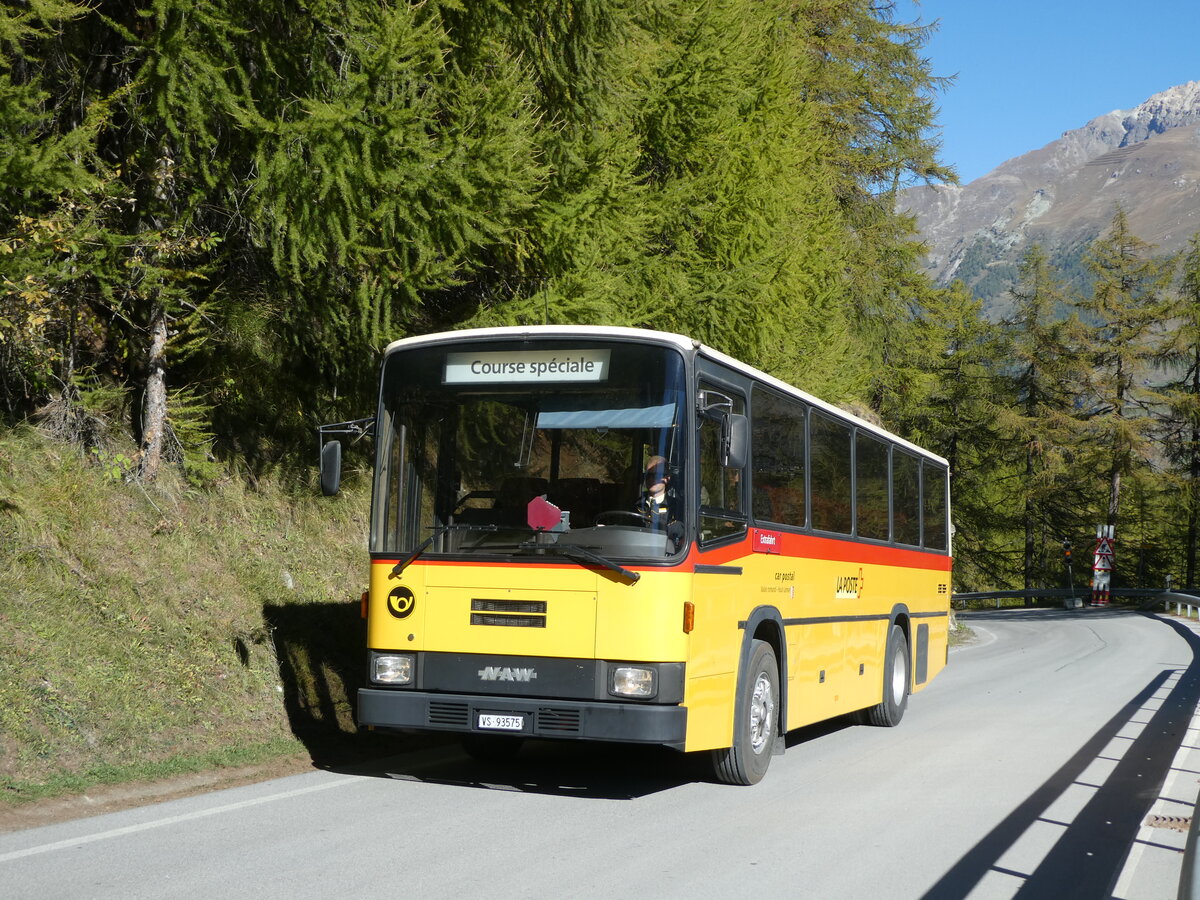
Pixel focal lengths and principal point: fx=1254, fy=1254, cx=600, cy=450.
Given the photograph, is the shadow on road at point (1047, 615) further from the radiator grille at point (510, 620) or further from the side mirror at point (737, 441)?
the radiator grille at point (510, 620)

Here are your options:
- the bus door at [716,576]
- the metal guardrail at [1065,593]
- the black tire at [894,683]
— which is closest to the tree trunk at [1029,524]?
the metal guardrail at [1065,593]

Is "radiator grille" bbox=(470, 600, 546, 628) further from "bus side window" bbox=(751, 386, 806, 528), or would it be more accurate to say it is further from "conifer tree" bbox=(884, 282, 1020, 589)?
"conifer tree" bbox=(884, 282, 1020, 589)

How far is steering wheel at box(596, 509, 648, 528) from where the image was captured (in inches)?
325

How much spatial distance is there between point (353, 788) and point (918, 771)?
4521 millimetres

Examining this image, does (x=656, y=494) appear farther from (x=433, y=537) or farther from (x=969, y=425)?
Result: (x=969, y=425)

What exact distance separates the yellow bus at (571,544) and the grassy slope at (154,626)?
192 cm

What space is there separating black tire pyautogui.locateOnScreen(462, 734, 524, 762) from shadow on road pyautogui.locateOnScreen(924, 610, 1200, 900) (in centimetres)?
393

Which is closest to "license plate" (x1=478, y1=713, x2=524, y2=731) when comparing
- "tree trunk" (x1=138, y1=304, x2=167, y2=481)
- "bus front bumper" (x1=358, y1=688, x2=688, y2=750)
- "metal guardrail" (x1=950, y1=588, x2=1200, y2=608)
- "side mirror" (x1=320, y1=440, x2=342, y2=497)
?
"bus front bumper" (x1=358, y1=688, x2=688, y2=750)

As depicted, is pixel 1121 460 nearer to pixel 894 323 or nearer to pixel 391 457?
pixel 894 323

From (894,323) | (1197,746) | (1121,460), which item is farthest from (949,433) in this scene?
(1197,746)

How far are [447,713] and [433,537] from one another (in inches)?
47.7

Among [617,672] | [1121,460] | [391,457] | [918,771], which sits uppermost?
[1121,460]

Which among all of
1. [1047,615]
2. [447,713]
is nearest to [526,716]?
[447,713]

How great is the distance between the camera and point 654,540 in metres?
8.17
